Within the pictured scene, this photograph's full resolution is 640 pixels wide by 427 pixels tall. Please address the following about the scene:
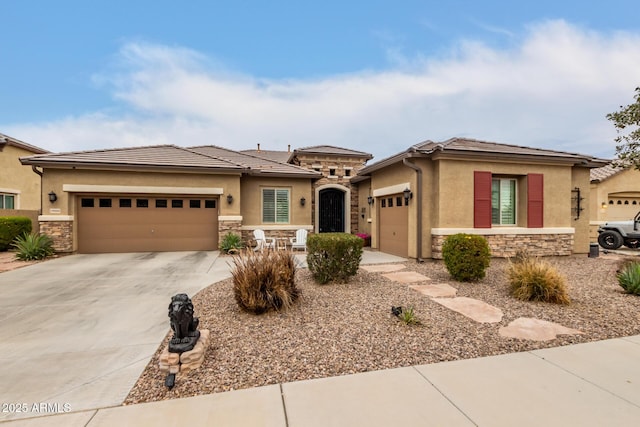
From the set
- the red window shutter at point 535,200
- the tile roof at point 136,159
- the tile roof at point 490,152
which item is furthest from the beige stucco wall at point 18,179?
the red window shutter at point 535,200

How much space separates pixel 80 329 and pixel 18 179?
55.1 feet

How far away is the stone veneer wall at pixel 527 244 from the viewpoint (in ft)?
28.9

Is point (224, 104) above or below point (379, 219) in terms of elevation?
above

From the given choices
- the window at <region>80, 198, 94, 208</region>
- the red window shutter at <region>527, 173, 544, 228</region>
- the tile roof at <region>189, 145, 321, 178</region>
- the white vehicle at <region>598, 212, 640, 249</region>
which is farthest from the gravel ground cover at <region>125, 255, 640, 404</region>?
the white vehicle at <region>598, 212, 640, 249</region>

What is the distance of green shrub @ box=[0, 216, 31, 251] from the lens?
1084cm

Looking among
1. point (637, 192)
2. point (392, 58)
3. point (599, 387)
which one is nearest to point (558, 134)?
point (637, 192)

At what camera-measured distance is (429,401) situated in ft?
7.41

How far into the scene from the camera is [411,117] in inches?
720

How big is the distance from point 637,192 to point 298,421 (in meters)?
21.0

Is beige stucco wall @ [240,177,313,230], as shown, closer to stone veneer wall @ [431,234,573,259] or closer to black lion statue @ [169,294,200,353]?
stone veneer wall @ [431,234,573,259]

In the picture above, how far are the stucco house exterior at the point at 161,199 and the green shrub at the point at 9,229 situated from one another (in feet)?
10.3

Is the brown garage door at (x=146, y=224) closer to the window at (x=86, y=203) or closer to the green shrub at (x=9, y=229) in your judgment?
the window at (x=86, y=203)

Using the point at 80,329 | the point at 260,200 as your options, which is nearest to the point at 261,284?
the point at 80,329

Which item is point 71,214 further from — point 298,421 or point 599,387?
point 599,387
